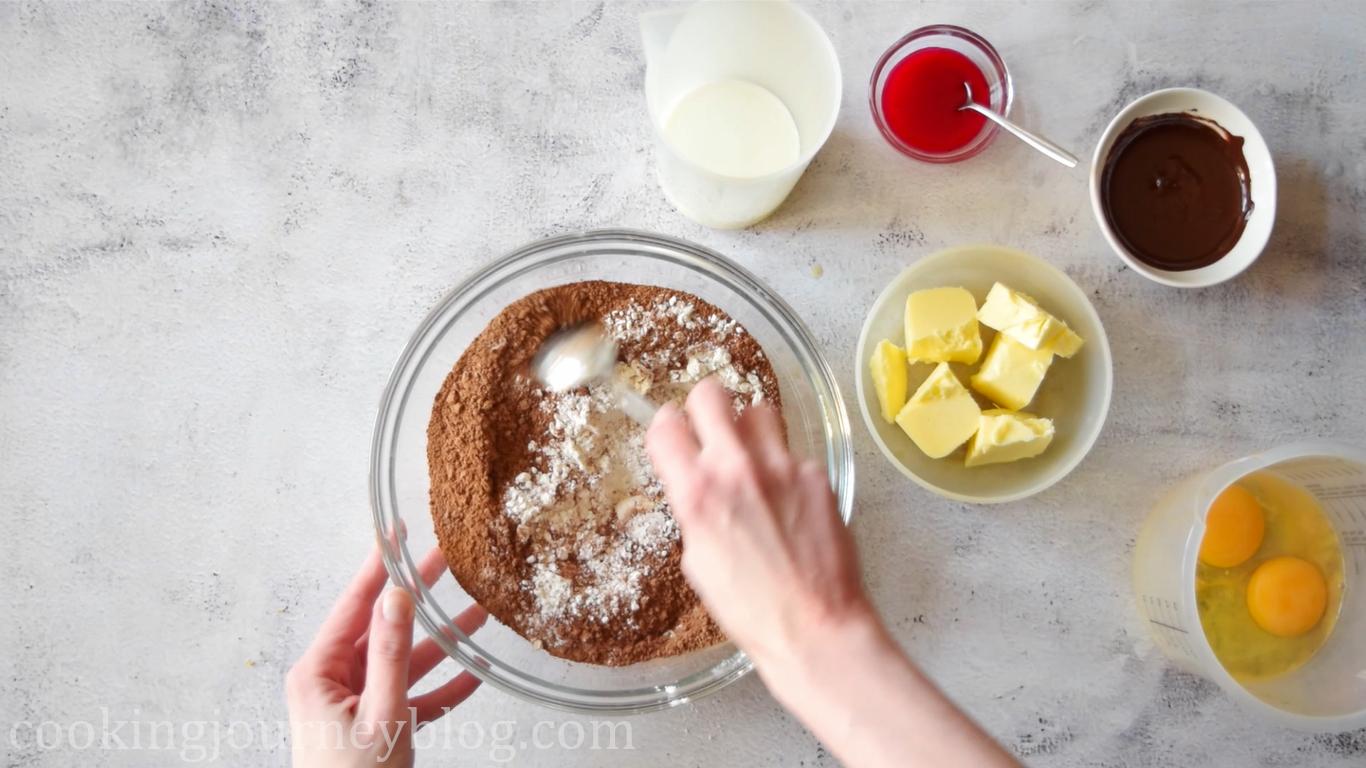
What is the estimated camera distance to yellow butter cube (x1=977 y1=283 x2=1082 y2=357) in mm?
1424

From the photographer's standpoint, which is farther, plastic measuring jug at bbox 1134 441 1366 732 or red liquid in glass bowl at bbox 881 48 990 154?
red liquid in glass bowl at bbox 881 48 990 154

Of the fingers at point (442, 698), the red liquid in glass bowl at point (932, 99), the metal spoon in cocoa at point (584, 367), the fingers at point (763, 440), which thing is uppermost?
the red liquid in glass bowl at point (932, 99)

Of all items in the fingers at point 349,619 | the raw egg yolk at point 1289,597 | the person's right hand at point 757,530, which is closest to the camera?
the person's right hand at point 757,530

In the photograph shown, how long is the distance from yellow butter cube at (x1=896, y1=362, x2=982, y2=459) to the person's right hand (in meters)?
0.50

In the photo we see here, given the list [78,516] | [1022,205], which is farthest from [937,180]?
[78,516]

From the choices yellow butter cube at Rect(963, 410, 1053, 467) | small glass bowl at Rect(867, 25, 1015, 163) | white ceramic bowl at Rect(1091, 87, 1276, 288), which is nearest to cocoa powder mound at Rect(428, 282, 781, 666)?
yellow butter cube at Rect(963, 410, 1053, 467)

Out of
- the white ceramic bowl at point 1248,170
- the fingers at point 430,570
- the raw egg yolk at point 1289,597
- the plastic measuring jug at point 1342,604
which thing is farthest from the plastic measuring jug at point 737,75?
the raw egg yolk at point 1289,597

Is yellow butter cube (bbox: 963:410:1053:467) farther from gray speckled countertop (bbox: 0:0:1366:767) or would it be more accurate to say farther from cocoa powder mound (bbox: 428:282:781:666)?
cocoa powder mound (bbox: 428:282:781:666)

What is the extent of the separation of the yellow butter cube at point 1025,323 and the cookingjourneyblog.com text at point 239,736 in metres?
0.90

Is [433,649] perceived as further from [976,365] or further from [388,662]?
[976,365]

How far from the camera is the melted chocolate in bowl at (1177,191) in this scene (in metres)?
1.54

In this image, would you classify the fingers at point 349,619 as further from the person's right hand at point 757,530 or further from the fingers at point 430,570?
the person's right hand at point 757,530

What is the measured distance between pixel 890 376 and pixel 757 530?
578 mm

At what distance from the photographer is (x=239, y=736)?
5.07 feet
